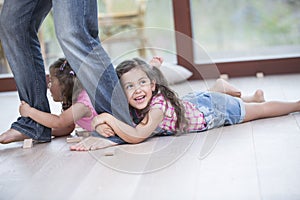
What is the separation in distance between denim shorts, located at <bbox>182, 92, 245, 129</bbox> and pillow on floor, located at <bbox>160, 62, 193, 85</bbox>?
834 millimetres

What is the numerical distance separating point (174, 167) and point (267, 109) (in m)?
0.66

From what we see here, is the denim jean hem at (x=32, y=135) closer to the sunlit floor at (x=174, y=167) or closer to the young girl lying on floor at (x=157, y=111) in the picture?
the sunlit floor at (x=174, y=167)

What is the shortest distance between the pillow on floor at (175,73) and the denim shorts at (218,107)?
0.83 m

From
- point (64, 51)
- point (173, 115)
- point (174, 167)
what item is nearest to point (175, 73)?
point (173, 115)

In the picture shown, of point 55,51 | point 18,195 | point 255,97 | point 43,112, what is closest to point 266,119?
point 255,97

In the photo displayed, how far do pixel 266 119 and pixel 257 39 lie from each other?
1.30 metres

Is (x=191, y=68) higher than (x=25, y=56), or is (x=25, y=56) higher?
(x=25, y=56)

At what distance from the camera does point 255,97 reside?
2.51 m

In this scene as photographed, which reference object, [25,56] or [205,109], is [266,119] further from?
[25,56]

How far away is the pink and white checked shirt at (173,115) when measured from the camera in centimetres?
217

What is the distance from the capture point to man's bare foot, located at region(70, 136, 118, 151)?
7.00 feet

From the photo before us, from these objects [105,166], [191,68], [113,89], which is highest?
[113,89]

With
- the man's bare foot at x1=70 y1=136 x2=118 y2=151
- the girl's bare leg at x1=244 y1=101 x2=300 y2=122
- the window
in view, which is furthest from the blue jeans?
the window

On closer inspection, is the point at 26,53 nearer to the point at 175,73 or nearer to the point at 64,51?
the point at 64,51
